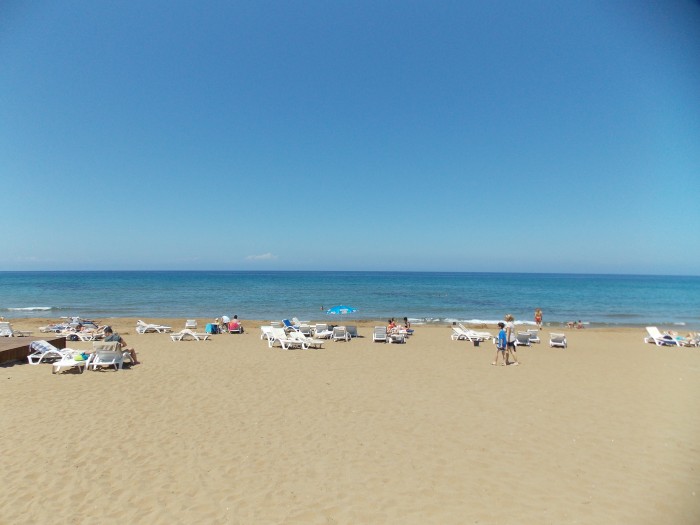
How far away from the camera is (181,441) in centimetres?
593

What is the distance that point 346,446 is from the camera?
583 cm

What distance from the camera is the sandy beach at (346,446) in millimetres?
4289

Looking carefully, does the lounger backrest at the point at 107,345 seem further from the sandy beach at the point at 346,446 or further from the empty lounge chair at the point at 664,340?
the empty lounge chair at the point at 664,340

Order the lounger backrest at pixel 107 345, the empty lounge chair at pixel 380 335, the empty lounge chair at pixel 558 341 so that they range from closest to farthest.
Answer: the lounger backrest at pixel 107 345
the empty lounge chair at pixel 558 341
the empty lounge chair at pixel 380 335

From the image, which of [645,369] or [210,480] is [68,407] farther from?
[645,369]

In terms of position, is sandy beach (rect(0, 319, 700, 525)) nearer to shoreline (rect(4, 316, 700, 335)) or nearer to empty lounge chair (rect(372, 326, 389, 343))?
empty lounge chair (rect(372, 326, 389, 343))

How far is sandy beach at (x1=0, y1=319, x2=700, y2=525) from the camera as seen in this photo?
4289 mm

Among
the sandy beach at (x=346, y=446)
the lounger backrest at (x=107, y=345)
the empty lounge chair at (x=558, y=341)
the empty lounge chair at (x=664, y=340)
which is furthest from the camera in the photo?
the empty lounge chair at (x=664, y=340)

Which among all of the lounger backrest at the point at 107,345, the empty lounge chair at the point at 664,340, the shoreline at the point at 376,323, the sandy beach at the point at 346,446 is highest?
the lounger backrest at the point at 107,345

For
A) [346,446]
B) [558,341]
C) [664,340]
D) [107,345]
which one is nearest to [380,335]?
[558,341]

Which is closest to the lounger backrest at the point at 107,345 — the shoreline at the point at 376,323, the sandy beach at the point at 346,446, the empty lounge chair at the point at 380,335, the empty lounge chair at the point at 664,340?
the sandy beach at the point at 346,446

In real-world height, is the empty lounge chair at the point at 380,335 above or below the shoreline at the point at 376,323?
above

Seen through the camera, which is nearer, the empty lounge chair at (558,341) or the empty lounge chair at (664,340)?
the empty lounge chair at (558,341)

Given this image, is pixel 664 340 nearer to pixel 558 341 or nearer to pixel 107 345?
pixel 558 341
